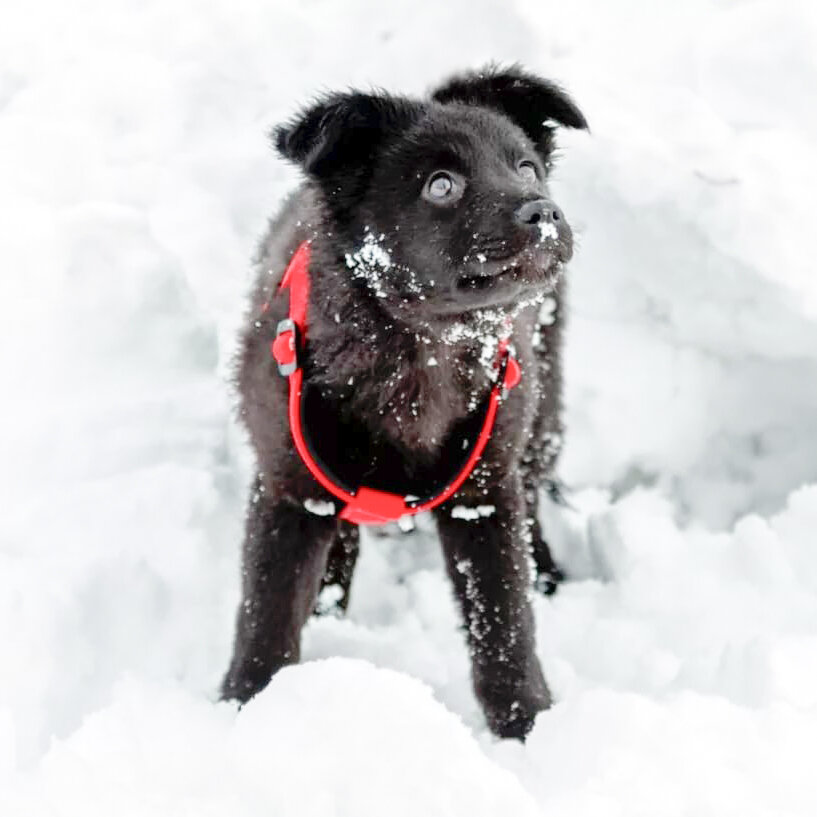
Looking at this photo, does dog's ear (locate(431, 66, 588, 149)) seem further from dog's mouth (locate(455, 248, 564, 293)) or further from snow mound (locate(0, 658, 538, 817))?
snow mound (locate(0, 658, 538, 817))

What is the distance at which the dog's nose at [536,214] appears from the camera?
2.28m

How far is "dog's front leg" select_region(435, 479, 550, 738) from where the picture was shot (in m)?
2.87

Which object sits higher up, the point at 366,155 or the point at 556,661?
the point at 366,155

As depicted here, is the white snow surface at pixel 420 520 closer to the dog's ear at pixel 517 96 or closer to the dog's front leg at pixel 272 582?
the dog's front leg at pixel 272 582

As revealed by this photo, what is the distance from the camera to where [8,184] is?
450 centimetres

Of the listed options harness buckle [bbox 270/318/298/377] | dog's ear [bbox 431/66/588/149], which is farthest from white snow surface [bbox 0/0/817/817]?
dog's ear [bbox 431/66/588/149]

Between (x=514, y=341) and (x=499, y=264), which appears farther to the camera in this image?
(x=514, y=341)

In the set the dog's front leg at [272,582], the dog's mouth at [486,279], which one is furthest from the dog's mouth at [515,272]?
the dog's front leg at [272,582]

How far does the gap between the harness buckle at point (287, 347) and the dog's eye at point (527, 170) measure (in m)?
0.68

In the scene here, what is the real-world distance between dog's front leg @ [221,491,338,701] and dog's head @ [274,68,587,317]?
0.69m

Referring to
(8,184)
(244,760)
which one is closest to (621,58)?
(8,184)

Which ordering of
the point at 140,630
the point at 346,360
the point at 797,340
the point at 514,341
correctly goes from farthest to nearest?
the point at 797,340
the point at 140,630
the point at 514,341
the point at 346,360

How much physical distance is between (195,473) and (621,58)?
8.82ft

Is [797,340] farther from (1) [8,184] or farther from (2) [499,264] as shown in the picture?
(1) [8,184]
